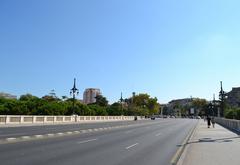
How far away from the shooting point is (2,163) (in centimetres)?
1180

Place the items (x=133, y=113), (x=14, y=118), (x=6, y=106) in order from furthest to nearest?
(x=133, y=113) < (x=6, y=106) < (x=14, y=118)

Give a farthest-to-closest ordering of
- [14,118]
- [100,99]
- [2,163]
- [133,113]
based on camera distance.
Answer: [100,99] → [133,113] → [14,118] → [2,163]

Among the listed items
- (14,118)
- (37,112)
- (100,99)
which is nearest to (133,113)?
(100,99)

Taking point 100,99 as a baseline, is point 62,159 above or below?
below

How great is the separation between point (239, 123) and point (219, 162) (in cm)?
2737

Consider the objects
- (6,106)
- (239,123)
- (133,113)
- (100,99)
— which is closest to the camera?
(239,123)

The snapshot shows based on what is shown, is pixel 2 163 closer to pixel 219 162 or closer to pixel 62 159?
pixel 62 159

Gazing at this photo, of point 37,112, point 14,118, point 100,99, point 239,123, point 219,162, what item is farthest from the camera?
point 100,99

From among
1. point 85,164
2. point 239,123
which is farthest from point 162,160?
point 239,123

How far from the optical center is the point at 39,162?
1229 centimetres

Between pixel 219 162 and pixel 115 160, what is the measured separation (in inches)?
147

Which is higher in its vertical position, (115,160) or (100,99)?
(100,99)

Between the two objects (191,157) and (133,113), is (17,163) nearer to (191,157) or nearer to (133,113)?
(191,157)

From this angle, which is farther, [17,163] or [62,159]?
[62,159]
